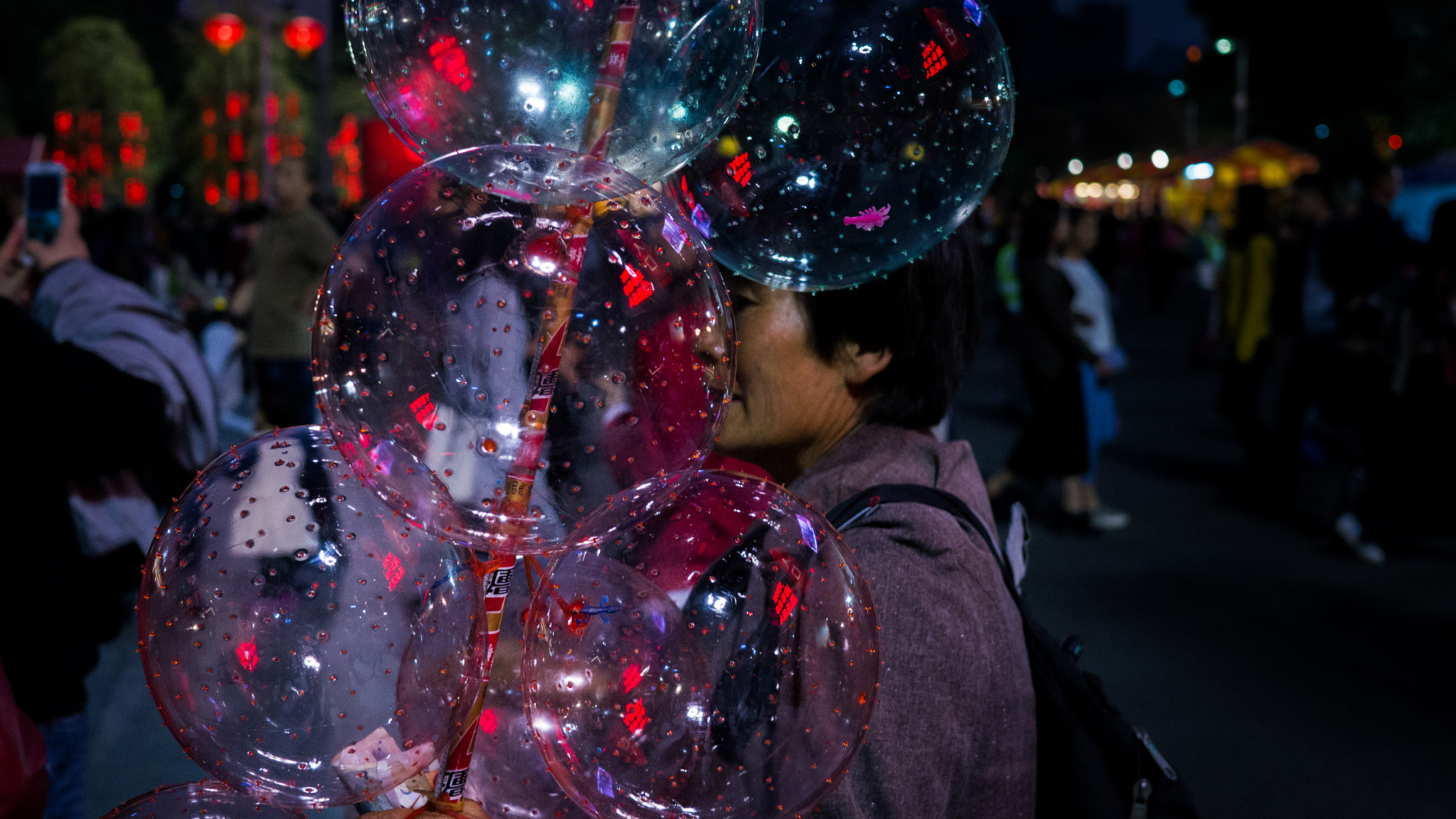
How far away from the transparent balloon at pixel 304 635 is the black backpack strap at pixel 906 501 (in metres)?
0.50

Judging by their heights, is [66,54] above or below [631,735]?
above

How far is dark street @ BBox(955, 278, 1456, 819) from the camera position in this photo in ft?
11.8

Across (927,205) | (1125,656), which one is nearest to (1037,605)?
(1125,656)

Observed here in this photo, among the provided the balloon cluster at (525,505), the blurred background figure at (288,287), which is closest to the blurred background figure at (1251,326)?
the blurred background figure at (288,287)

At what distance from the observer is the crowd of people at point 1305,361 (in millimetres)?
5457

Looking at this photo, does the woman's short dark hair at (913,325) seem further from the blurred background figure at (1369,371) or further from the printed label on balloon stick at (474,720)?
the blurred background figure at (1369,371)

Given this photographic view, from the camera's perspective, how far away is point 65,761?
2348mm

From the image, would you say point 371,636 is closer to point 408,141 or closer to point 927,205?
point 408,141

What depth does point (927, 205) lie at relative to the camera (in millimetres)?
1278

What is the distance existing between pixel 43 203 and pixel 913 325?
250 cm

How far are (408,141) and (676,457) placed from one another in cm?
44

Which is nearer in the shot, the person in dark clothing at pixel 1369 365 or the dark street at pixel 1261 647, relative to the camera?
the dark street at pixel 1261 647

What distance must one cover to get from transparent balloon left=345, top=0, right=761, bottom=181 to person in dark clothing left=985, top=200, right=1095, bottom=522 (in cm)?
527

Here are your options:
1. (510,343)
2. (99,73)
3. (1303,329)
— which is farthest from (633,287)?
(99,73)
